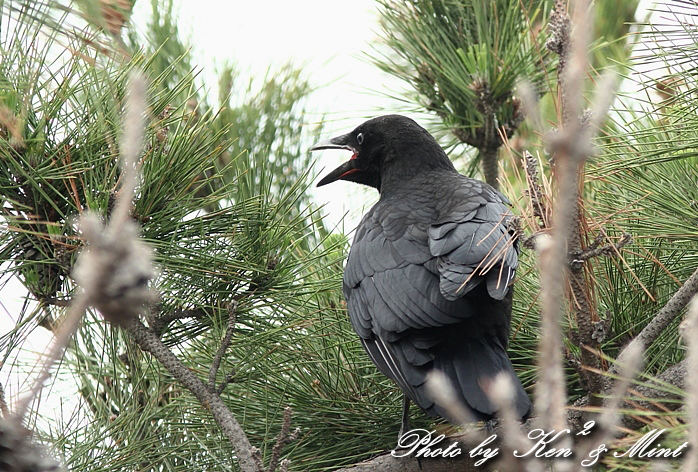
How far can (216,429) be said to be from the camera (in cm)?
245

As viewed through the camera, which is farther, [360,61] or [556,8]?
[360,61]

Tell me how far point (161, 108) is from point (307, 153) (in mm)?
1498

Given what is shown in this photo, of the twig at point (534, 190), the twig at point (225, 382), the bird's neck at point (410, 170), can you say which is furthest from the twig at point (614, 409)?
the bird's neck at point (410, 170)

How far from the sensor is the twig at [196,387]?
194 cm

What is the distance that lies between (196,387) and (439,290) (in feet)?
2.38

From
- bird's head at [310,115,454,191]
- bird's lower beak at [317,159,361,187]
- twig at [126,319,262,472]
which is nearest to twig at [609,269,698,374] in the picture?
twig at [126,319,262,472]

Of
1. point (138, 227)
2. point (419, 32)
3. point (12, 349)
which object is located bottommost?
point (12, 349)

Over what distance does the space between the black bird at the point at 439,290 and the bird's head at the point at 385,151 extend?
1.18 ft

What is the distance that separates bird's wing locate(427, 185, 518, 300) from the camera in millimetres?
2148

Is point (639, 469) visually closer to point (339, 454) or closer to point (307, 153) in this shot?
point (339, 454)

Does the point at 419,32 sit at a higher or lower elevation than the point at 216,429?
higher

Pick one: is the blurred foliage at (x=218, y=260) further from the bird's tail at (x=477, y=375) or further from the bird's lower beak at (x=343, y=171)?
the bird's lower beak at (x=343, y=171)

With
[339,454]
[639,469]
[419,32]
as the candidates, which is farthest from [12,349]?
[419,32]

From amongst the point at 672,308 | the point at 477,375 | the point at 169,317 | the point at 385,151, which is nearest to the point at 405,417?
the point at 477,375
